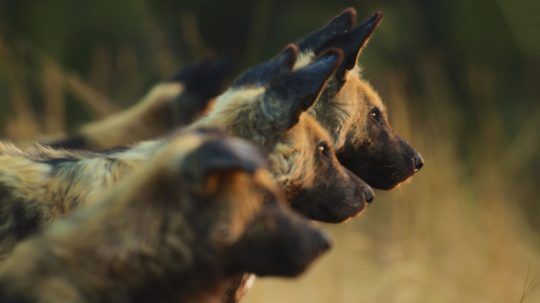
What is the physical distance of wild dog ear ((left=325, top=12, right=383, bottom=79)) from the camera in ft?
18.8

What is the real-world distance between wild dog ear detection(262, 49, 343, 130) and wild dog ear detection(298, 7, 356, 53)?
38.2 inches

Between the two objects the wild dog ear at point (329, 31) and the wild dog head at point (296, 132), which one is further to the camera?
the wild dog ear at point (329, 31)

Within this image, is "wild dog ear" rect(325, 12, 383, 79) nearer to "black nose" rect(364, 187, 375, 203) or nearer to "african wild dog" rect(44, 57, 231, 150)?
"black nose" rect(364, 187, 375, 203)

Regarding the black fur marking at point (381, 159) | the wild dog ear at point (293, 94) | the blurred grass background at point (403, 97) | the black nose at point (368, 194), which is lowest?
the blurred grass background at point (403, 97)

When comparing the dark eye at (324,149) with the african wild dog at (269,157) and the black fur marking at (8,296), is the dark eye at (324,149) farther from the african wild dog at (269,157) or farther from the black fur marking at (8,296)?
the black fur marking at (8,296)

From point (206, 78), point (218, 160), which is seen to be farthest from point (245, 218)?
point (206, 78)

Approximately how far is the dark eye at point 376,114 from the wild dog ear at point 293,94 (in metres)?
1.01

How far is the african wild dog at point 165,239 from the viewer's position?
12.2 ft

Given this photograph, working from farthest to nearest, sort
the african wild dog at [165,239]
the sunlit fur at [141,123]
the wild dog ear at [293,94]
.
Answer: the sunlit fur at [141,123], the wild dog ear at [293,94], the african wild dog at [165,239]

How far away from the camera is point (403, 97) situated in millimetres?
9422

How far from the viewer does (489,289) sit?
318 inches

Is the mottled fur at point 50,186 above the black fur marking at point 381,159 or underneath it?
above

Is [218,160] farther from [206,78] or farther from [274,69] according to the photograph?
[206,78]

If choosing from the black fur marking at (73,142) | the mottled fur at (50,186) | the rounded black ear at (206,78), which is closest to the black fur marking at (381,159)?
the mottled fur at (50,186)
